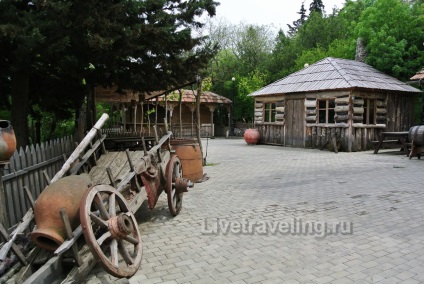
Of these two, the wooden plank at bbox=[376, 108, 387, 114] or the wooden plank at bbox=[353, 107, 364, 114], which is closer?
the wooden plank at bbox=[353, 107, 364, 114]

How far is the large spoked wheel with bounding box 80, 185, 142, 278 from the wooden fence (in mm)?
906

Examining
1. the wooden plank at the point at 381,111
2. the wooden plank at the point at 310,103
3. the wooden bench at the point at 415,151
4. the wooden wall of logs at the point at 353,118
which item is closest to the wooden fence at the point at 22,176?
the wooden bench at the point at 415,151

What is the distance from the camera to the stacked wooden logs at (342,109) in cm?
1477

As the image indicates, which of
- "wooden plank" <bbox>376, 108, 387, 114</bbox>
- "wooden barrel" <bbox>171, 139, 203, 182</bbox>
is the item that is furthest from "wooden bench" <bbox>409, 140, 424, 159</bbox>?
"wooden barrel" <bbox>171, 139, 203, 182</bbox>

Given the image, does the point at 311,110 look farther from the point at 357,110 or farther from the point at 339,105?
the point at 357,110

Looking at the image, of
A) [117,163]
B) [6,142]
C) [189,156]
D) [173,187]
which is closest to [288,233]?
[173,187]

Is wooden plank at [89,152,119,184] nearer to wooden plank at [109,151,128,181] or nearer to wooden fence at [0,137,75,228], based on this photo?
wooden plank at [109,151,128,181]

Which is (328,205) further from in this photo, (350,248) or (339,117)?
(339,117)

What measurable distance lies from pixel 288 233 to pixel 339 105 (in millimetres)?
11654

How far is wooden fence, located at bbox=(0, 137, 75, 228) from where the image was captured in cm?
429

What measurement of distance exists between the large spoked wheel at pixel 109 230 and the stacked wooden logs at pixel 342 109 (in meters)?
13.0

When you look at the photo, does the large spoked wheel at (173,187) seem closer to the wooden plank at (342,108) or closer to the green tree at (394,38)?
the wooden plank at (342,108)

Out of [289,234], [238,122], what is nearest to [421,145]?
[289,234]

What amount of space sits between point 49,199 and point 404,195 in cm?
628
